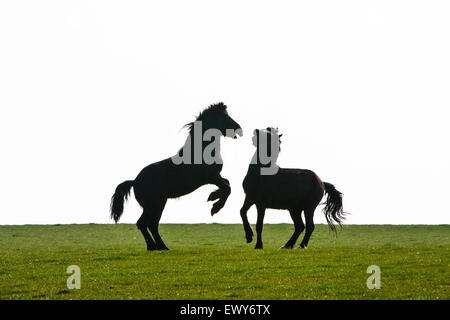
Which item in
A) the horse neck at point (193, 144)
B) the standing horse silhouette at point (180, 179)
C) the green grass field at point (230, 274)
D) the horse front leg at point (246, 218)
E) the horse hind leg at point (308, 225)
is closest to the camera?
the green grass field at point (230, 274)

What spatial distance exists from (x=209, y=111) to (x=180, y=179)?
2.47m

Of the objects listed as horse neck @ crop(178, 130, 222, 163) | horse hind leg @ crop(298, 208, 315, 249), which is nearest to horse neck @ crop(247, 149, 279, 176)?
horse neck @ crop(178, 130, 222, 163)

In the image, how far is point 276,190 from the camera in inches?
738

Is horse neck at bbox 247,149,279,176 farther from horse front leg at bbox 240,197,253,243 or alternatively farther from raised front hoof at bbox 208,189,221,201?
raised front hoof at bbox 208,189,221,201

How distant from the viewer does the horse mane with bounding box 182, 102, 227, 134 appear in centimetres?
1942

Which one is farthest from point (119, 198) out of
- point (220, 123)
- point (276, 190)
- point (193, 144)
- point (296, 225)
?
point (296, 225)

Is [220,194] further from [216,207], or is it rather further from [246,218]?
[246,218]

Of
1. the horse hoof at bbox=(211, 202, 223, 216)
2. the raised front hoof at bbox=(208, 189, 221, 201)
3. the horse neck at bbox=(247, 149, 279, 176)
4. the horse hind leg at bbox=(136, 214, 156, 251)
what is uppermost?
the horse neck at bbox=(247, 149, 279, 176)

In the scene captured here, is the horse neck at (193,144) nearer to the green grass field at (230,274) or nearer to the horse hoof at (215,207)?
the horse hoof at (215,207)


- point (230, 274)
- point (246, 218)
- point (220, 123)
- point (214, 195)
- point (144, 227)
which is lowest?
point (230, 274)

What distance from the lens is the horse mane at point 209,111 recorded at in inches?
765

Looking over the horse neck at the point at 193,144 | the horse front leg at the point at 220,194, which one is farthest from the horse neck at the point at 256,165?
the horse neck at the point at 193,144

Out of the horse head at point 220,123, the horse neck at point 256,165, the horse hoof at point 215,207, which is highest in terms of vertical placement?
the horse head at point 220,123
